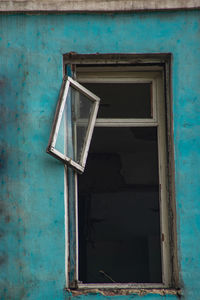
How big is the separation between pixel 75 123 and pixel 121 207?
10.6 feet

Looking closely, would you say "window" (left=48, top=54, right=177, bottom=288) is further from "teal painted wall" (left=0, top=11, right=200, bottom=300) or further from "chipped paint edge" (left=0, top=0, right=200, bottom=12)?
"chipped paint edge" (left=0, top=0, right=200, bottom=12)

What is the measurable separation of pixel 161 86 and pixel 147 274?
325 centimetres

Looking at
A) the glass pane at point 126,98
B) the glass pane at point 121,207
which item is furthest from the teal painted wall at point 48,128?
the glass pane at point 121,207

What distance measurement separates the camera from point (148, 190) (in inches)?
263

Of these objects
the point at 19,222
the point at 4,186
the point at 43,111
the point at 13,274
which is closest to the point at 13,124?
the point at 43,111

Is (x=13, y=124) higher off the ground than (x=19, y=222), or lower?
higher

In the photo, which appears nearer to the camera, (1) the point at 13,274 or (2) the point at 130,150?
(1) the point at 13,274

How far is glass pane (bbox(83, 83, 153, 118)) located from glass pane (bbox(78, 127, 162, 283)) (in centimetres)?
183

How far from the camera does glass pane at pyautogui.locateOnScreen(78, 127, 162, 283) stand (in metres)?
6.25

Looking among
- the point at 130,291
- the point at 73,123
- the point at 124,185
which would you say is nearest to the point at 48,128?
the point at 73,123

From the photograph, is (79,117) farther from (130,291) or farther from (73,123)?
(130,291)

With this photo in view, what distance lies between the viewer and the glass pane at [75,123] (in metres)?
3.66

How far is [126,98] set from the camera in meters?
4.09

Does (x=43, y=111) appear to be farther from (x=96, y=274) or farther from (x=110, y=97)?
(x=96, y=274)
